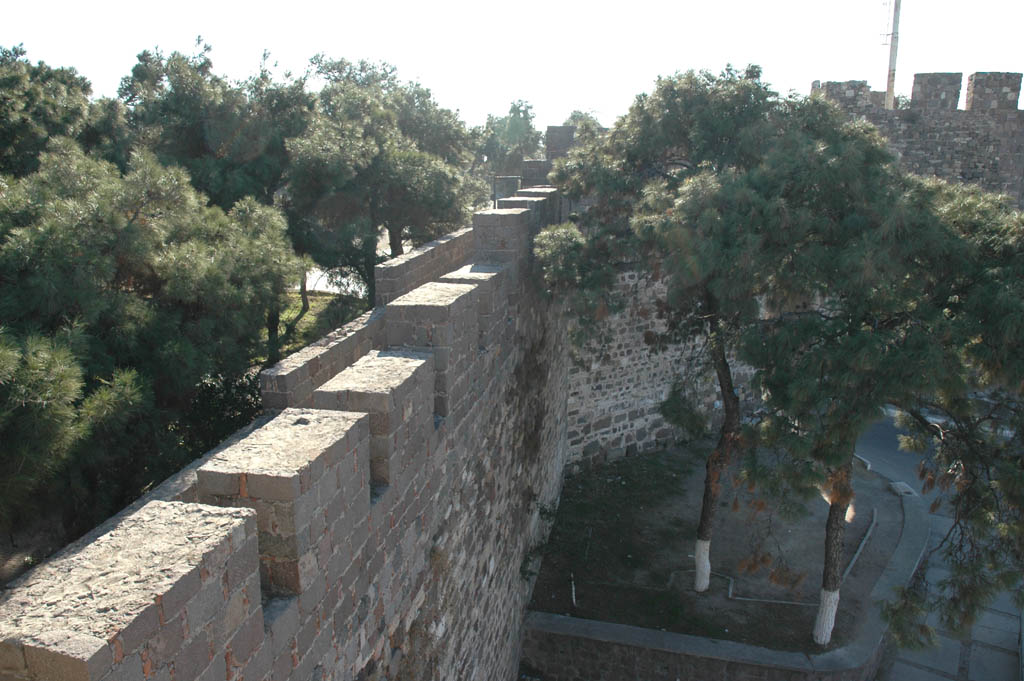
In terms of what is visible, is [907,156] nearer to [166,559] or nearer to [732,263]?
[732,263]

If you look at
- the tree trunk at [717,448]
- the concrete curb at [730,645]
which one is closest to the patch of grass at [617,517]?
the tree trunk at [717,448]

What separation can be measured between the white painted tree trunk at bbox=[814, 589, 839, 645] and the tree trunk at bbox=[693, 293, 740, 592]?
4.37 ft

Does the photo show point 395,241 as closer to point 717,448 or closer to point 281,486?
point 717,448

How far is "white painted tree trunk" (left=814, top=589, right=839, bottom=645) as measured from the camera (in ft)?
26.7

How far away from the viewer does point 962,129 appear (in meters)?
14.4

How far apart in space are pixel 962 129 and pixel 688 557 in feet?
34.6

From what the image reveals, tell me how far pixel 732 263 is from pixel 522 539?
3.64 metres

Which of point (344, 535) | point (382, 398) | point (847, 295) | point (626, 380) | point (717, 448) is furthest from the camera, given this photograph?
point (626, 380)

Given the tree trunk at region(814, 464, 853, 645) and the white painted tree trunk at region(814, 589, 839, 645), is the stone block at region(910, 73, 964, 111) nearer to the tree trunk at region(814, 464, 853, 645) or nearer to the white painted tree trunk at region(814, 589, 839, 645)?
the tree trunk at region(814, 464, 853, 645)

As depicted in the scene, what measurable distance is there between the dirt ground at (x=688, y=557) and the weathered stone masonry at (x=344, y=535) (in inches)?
67.2

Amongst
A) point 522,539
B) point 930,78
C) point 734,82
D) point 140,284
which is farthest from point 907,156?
point 140,284

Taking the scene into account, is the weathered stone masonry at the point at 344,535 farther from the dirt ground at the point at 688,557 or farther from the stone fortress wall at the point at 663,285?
the stone fortress wall at the point at 663,285

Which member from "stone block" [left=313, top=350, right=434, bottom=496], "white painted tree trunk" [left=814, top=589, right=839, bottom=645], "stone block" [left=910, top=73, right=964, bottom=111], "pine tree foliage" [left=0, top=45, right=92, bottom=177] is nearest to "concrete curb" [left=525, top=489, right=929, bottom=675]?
"white painted tree trunk" [left=814, top=589, right=839, bottom=645]

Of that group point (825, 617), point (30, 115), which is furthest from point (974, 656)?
point (30, 115)
